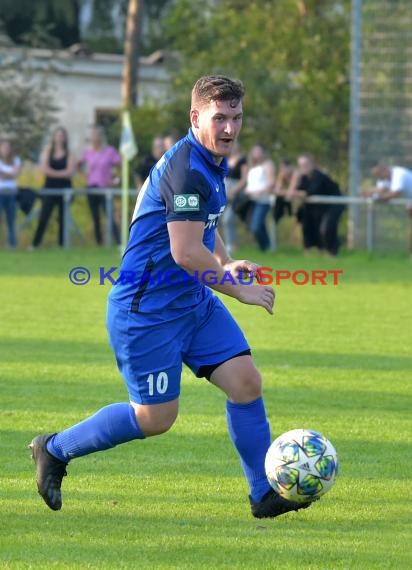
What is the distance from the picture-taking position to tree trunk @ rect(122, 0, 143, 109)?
113 feet

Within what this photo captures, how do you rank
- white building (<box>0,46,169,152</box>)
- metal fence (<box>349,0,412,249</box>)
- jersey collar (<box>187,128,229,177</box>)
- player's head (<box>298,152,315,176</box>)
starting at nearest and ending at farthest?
jersey collar (<box>187,128,229,177</box>), player's head (<box>298,152,315,176</box>), metal fence (<box>349,0,412,249</box>), white building (<box>0,46,169,152</box>)

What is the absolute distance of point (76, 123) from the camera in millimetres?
47531

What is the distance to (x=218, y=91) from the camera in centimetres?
608

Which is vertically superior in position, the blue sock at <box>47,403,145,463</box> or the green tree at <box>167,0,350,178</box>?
the green tree at <box>167,0,350,178</box>

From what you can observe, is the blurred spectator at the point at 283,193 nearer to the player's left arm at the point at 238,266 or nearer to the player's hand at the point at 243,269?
the player's left arm at the point at 238,266

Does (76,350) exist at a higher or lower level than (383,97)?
lower

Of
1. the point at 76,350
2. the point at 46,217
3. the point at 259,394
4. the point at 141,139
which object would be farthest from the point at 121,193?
the point at 259,394

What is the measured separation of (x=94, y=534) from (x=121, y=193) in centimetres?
2049

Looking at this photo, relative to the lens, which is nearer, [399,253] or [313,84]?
[399,253]

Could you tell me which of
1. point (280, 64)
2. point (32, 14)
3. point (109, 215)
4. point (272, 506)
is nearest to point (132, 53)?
point (280, 64)

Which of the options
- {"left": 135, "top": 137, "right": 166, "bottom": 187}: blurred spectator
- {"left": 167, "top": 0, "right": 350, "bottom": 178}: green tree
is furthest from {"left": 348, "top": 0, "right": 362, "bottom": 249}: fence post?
{"left": 135, "top": 137, "right": 166, "bottom": 187}: blurred spectator

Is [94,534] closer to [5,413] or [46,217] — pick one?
[5,413]

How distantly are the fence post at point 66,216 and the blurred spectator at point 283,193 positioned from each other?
3735mm

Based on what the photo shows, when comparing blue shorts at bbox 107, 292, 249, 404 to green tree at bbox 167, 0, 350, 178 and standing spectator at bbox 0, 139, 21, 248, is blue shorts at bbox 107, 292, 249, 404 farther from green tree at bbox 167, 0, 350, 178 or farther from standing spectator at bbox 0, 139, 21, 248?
green tree at bbox 167, 0, 350, 178
